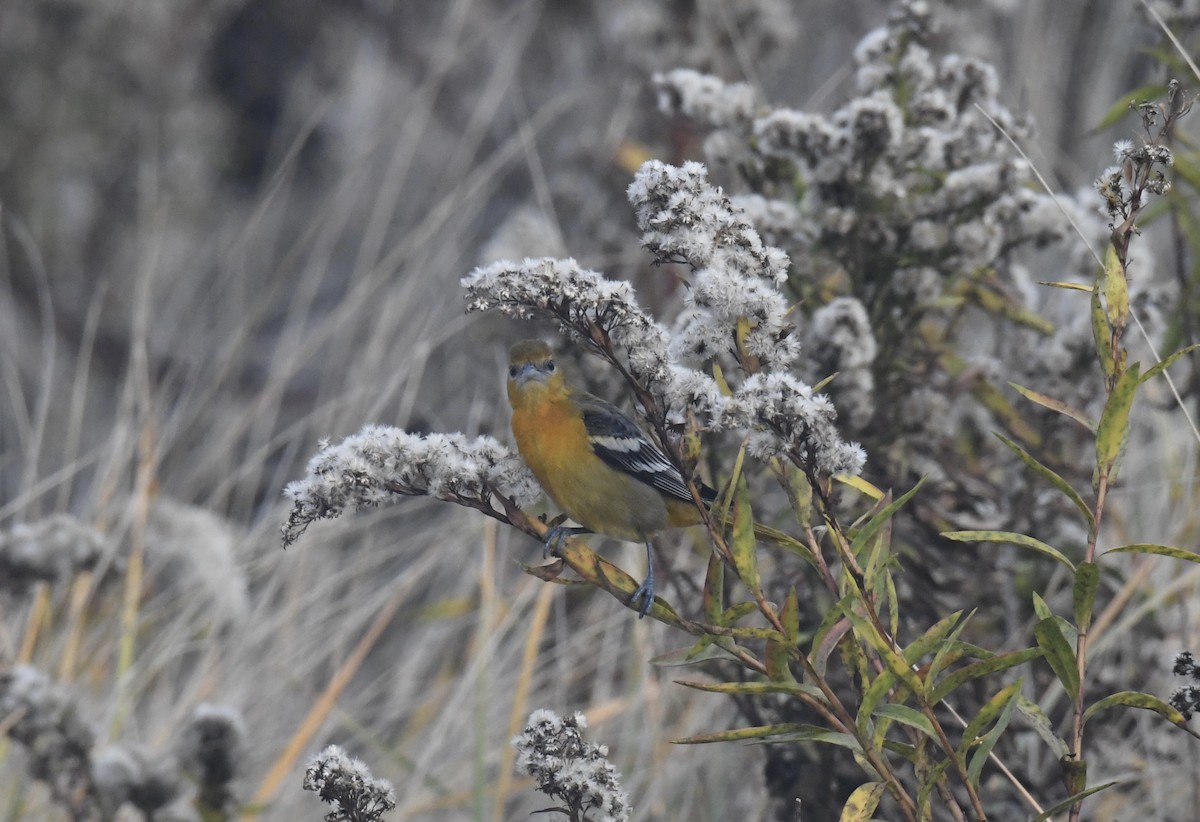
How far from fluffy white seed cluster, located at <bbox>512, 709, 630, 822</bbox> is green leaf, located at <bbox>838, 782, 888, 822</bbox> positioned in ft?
0.77

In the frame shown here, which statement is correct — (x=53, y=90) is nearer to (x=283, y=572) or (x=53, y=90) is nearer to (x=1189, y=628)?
(x=283, y=572)

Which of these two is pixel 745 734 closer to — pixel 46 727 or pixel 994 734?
pixel 994 734

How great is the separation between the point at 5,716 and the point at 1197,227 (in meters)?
2.41

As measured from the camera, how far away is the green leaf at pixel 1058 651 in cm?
135

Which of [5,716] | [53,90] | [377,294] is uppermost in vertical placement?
[53,90]

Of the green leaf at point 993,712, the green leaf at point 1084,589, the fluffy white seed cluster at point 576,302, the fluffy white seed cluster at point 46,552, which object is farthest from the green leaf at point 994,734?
the fluffy white seed cluster at point 46,552

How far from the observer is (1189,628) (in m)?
2.96

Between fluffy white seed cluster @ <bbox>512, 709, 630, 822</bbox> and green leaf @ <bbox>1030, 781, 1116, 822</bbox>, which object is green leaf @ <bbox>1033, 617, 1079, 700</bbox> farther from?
fluffy white seed cluster @ <bbox>512, 709, 630, 822</bbox>

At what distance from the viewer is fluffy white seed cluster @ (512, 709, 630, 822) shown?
1408 millimetres

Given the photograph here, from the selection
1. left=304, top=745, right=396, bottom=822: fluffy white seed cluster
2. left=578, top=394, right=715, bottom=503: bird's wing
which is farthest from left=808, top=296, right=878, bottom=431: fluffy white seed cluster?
left=304, top=745, right=396, bottom=822: fluffy white seed cluster

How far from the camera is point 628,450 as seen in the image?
2.22 metres

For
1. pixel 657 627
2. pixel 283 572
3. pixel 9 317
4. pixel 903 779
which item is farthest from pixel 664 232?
pixel 9 317

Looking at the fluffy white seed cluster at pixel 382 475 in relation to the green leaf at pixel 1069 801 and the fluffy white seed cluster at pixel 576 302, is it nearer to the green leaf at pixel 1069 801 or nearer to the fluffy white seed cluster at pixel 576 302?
the fluffy white seed cluster at pixel 576 302

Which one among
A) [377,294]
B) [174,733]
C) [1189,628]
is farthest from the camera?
[377,294]
